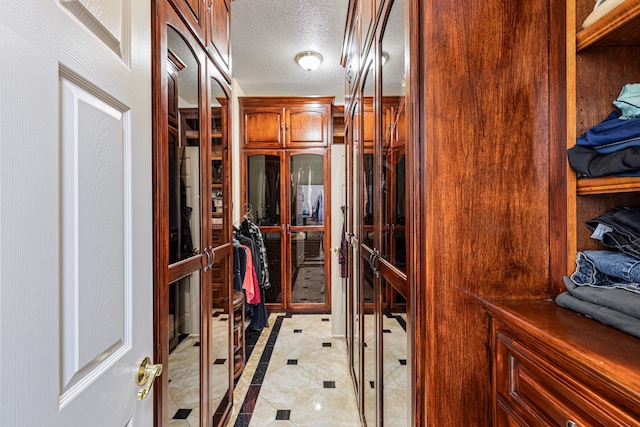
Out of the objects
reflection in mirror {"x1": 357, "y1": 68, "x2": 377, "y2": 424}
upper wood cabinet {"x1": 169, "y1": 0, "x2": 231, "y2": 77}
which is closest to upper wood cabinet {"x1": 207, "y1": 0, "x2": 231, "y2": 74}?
upper wood cabinet {"x1": 169, "y1": 0, "x2": 231, "y2": 77}

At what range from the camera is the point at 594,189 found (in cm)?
77

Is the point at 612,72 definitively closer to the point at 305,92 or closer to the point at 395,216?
the point at 395,216

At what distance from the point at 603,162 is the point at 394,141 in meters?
0.62

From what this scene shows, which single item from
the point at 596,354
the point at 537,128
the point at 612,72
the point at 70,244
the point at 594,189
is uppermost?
the point at 612,72

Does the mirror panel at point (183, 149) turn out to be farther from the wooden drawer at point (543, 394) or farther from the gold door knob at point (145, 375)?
the wooden drawer at point (543, 394)

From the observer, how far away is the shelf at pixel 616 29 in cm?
67

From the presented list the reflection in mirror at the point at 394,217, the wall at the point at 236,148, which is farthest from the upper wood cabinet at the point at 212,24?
the wall at the point at 236,148

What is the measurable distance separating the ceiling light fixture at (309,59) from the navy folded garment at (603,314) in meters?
3.07

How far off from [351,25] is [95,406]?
2491mm

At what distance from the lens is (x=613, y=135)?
27.6 inches

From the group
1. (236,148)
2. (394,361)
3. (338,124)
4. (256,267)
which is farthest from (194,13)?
(338,124)

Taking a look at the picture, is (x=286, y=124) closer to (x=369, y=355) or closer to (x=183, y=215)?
(x=183, y=215)

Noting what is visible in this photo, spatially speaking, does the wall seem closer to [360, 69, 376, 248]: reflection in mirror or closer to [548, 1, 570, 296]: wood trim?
[360, 69, 376, 248]: reflection in mirror

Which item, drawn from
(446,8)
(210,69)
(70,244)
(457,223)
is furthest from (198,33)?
(457,223)
